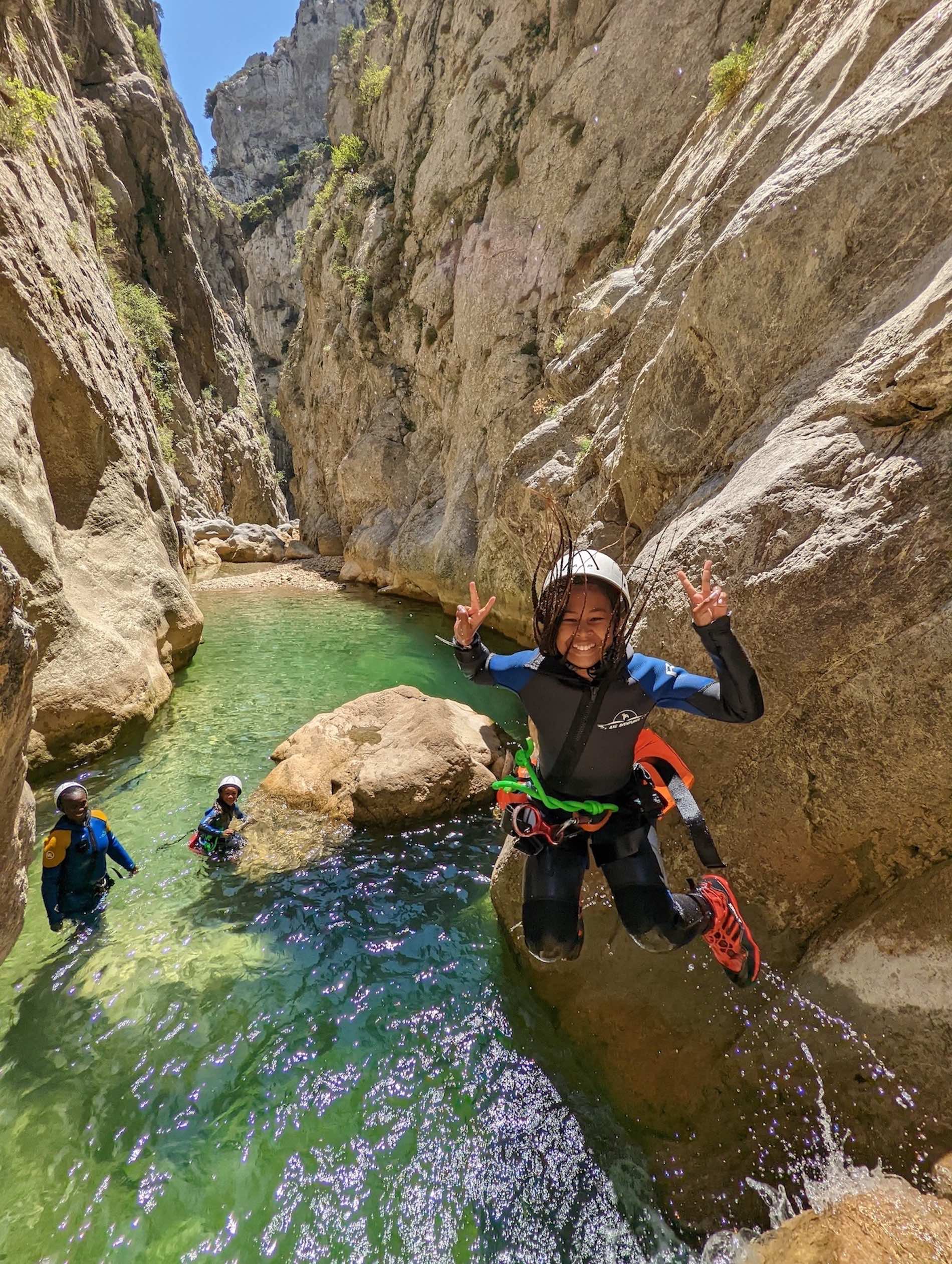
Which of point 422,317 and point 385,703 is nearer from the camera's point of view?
point 385,703

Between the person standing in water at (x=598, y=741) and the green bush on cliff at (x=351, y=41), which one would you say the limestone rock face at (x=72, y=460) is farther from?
the green bush on cliff at (x=351, y=41)

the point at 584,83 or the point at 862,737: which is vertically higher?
the point at 584,83

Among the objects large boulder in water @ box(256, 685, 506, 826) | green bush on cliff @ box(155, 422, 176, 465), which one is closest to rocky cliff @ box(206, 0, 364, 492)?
green bush on cliff @ box(155, 422, 176, 465)

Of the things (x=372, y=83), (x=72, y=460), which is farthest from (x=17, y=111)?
(x=372, y=83)

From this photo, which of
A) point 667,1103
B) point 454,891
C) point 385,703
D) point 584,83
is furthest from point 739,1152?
point 584,83

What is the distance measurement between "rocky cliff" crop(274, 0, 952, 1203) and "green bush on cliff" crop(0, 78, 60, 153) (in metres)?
10.0

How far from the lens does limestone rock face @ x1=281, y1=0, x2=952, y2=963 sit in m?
3.33

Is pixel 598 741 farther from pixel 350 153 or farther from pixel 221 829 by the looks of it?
pixel 350 153

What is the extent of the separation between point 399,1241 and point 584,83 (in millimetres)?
20453

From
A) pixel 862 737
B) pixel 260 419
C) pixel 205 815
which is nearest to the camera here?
pixel 862 737

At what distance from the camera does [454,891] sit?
5863 millimetres

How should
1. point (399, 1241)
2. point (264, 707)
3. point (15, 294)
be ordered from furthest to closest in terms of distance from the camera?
point (264, 707) → point (15, 294) → point (399, 1241)

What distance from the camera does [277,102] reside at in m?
59.7

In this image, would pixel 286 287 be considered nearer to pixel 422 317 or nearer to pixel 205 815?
pixel 422 317
